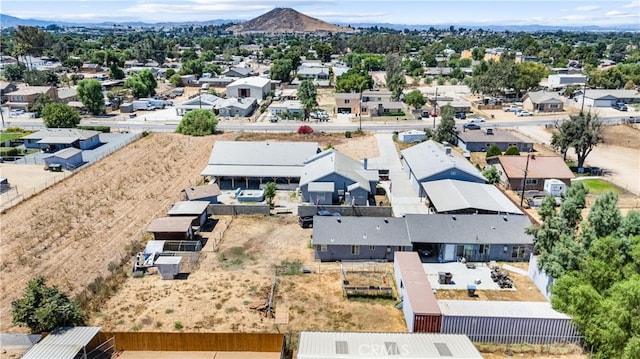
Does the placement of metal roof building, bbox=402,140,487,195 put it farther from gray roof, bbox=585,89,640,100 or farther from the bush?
gray roof, bbox=585,89,640,100

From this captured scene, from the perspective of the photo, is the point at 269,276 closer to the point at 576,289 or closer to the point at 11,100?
the point at 576,289

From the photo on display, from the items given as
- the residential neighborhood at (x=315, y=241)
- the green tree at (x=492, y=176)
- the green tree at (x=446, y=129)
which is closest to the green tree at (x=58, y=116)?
the residential neighborhood at (x=315, y=241)

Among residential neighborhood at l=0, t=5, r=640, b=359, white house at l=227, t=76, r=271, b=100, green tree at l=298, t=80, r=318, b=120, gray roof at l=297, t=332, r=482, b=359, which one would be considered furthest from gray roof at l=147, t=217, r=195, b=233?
white house at l=227, t=76, r=271, b=100

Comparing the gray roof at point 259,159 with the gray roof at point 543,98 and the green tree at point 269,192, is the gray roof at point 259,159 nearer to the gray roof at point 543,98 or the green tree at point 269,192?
the green tree at point 269,192

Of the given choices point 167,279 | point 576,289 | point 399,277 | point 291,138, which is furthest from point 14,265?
point 291,138

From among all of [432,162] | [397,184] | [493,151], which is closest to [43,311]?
[397,184]

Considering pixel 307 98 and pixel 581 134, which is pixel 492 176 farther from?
pixel 307 98
